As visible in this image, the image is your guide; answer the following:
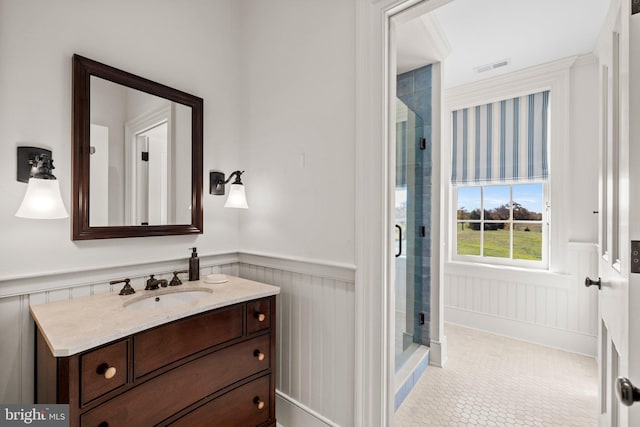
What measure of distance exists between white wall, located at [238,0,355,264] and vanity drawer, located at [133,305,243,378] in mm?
533

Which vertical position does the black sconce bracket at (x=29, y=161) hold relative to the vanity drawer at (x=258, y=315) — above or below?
above

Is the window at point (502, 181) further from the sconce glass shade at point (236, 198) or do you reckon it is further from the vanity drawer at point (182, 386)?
the vanity drawer at point (182, 386)

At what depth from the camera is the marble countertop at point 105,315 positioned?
3.07 feet

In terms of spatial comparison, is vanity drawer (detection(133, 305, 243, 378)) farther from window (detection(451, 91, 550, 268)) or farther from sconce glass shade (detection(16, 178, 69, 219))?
window (detection(451, 91, 550, 268))

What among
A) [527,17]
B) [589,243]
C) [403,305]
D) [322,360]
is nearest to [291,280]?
[322,360]

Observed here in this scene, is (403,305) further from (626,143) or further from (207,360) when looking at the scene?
(626,143)

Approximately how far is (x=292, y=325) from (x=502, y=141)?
2.88m

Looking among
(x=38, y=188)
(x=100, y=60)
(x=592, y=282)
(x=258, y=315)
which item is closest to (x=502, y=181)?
(x=592, y=282)

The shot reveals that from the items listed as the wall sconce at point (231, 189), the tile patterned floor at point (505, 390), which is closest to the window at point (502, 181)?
the tile patterned floor at point (505, 390)

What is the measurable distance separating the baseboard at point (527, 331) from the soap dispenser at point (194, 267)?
286 cm

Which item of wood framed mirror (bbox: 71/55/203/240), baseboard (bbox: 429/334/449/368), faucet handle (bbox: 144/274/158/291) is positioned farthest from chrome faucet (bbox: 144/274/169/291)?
baseboard (bbox: 429/334/449/368)

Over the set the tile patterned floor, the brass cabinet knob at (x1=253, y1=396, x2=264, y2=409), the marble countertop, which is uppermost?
the marble countertop

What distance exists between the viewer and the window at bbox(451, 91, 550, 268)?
2939mm
